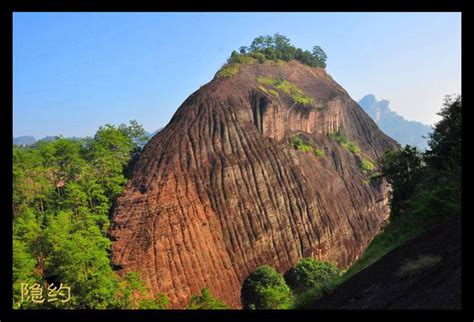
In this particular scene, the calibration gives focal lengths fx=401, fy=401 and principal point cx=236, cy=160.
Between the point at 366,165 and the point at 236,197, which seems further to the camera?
the point at 366,165

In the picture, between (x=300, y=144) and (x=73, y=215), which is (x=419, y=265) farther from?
(x=300, y=144)

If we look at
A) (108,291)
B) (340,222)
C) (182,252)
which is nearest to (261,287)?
(182,252)

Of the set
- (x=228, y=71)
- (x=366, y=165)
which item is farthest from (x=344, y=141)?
(x=228, y=71)

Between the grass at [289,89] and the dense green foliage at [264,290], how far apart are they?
72.4 ft

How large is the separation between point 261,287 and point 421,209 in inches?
716

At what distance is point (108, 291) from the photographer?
16.5 metres

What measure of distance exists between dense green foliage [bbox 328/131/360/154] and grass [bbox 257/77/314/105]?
544 centimetres

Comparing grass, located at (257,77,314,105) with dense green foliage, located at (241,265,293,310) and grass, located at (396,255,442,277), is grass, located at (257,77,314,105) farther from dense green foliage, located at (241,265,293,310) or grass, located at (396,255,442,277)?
grass, located at (396,255,442,277)

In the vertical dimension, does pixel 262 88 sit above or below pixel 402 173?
above

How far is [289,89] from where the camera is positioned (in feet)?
149

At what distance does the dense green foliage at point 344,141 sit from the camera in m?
47.7

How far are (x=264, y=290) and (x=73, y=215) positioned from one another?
11824 mm
